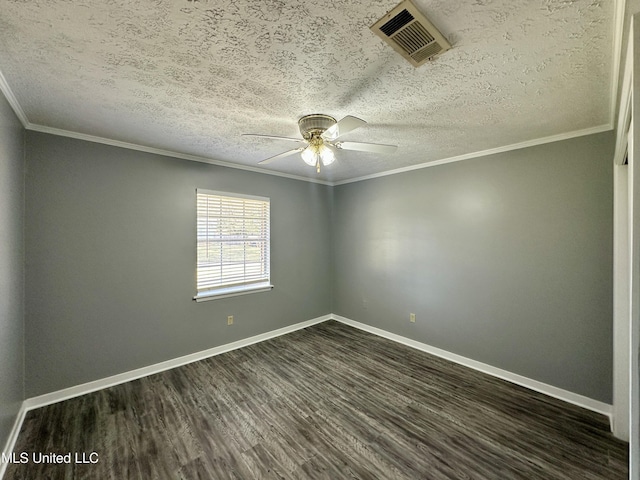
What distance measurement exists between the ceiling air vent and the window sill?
10.4ft

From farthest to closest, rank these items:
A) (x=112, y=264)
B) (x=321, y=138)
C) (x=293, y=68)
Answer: (x=112, y=264)
(x=321, y=138)
(x=293, y=68)

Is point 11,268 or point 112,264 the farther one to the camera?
point 112,264

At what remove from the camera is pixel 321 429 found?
2098 millimetres

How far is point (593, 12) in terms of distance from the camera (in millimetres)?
1107

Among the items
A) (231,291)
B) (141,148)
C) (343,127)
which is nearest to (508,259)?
(343,127)

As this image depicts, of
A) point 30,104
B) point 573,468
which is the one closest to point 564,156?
point 573,468

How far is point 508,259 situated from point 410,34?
2541 millimetres

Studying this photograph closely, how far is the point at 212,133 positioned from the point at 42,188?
1.57m

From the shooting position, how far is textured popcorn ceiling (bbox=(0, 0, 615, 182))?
1128 mm

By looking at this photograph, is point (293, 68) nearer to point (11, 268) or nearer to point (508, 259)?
point (11, 268)

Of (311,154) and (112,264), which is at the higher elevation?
(311,154)

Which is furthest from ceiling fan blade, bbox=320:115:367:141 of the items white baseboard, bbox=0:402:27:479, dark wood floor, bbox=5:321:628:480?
white baseboard, bbox=0:402:27:479

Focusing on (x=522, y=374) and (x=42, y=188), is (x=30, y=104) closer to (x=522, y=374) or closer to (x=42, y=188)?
(x=42, y=188)

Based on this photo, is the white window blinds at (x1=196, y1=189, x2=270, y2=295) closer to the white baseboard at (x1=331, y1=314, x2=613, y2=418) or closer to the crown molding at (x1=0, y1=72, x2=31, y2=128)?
the crown molding at (x1=0, y1=72, x2=31, y2=128)
